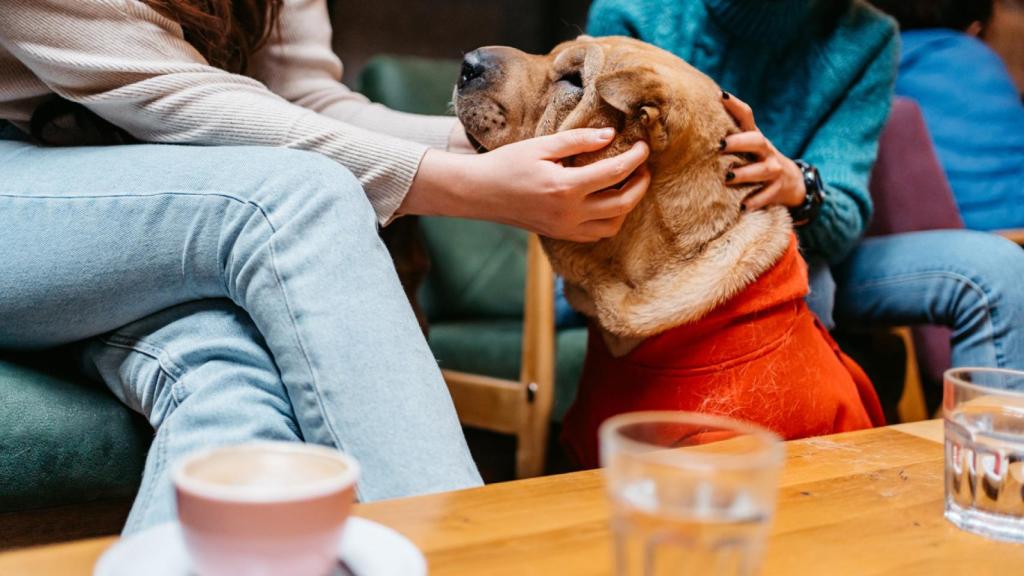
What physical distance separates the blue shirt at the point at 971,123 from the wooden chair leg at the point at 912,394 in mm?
485

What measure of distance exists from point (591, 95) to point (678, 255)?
25 cm

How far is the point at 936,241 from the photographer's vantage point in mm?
1763

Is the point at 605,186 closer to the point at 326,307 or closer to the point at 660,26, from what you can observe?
the point at 326,307

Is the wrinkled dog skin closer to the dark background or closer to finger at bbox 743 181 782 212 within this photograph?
finger at bbox 743 181 782 212

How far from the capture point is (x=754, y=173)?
4.26ft

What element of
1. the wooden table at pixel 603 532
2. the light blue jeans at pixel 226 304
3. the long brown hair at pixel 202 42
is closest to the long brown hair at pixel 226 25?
the long brown hair at pixel 202 42

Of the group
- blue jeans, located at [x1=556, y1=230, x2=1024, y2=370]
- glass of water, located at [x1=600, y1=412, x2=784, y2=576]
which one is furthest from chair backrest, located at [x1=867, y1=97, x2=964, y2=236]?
glass of water, located at [x1=600, y1=412, x2=784, y2=576]

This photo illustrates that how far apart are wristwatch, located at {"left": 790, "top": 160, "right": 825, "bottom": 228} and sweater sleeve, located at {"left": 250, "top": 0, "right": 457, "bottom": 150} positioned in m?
0.57

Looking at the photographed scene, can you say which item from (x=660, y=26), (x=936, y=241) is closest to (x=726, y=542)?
(x=660, y=26)

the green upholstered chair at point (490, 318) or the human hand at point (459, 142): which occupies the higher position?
the human hand at point (459, 142)

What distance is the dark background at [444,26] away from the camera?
2.84m

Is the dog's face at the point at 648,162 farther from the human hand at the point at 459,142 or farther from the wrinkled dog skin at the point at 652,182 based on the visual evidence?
the human hand at the point at 459,142

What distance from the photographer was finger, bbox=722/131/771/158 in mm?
1273

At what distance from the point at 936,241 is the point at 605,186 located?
924mm
